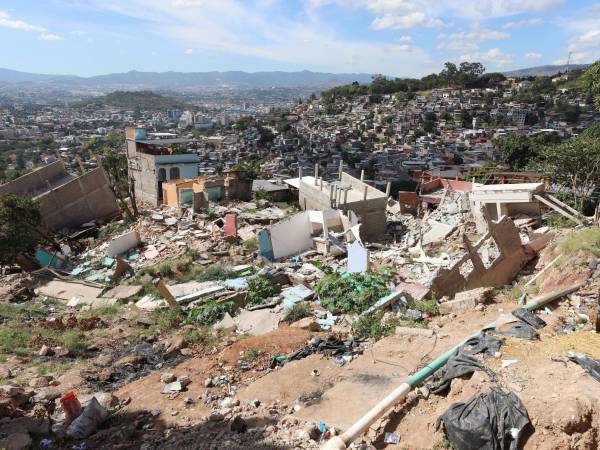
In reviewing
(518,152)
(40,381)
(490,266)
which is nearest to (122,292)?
(40,381)

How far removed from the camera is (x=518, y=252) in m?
10.3

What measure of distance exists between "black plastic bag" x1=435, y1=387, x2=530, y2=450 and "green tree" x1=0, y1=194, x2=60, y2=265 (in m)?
13.6

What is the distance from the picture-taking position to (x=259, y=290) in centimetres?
1025

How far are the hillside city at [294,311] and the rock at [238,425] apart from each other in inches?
1.1

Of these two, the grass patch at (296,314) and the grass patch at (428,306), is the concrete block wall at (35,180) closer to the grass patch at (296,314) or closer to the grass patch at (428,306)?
the grass patch at (296,314)

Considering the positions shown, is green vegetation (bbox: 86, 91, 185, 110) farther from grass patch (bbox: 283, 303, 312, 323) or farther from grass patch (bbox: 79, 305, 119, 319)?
grass patch (bbox: 283, 303, 312, 323)

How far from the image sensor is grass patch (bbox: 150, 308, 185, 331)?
368 inches

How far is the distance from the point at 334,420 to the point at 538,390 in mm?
2022

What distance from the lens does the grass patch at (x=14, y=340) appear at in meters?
8.20

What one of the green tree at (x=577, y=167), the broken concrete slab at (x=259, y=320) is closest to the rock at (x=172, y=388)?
the broken concrete slab at (x=259, y=320)

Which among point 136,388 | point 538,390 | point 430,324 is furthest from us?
point 430,324

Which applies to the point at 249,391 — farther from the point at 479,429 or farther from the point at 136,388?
the point at 479,429

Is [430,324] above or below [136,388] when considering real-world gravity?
above

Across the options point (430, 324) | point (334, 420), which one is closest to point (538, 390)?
point (334, 420)
